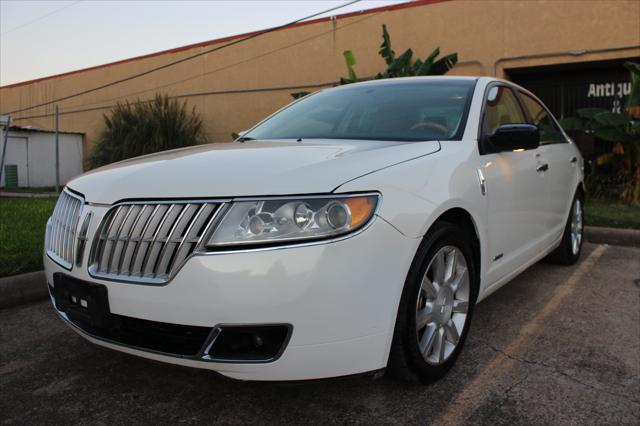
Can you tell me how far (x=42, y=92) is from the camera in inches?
963

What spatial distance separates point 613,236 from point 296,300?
5.78 metres

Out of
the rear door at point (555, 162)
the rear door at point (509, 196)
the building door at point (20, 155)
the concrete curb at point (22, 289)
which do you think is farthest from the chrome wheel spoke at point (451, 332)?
the building door at point (20, 155)

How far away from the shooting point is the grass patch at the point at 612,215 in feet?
22.3

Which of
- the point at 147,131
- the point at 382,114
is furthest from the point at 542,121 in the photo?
the point at 147,131

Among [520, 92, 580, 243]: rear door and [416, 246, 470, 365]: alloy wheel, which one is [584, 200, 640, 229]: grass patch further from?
[416, 246, 470, 365]: alloy wheel

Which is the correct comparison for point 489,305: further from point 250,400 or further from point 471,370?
point 250,400

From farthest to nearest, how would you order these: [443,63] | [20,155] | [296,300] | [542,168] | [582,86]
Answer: [20,155] → [582,86] → [443,63] → [542,168] → [296,300]

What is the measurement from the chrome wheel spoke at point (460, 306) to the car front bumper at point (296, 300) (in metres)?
0.73

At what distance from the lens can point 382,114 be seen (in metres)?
3.24

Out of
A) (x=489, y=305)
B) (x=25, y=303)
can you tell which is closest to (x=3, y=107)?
(x=25, y=303)

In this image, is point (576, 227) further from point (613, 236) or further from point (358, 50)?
point (358, 50)

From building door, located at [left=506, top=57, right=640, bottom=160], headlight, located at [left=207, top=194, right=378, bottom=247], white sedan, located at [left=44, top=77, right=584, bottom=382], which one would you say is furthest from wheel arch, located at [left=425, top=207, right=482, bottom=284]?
building door, located at [left=506, top=57, right=640, bottom=160]

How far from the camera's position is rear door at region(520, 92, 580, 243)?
3994mm

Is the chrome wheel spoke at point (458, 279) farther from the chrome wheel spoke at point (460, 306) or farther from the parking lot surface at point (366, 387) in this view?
the parking lot surface at point (366, 387)
